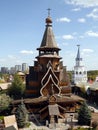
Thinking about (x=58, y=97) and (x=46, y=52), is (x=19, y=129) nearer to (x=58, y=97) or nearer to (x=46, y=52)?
(x=58, y=97)

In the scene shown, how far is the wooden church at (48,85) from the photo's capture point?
1176 inches

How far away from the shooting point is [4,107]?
31.7 m

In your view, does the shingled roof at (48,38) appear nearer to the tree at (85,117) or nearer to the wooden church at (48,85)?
the wooden church at (48,85)

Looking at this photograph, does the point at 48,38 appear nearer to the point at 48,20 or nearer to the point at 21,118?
the point at 48,20

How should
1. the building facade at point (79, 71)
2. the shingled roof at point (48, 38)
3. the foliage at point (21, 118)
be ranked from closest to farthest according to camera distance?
the foliage at point (21, 118) < the shingled roof at point (48, 38) < the building facade at point (79, 71)

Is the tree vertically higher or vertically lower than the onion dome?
lower

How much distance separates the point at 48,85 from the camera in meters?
32.3

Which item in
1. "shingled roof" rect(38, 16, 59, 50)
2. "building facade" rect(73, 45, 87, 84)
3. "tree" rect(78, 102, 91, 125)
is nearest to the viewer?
"tree" rect(78, 102, 91, 125)

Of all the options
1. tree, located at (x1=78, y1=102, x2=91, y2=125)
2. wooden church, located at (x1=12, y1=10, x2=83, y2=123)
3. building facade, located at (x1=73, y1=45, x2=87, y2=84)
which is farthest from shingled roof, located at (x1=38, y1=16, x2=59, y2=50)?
building facade, located at (x1=73, y1=45, x2=87, y2=84)

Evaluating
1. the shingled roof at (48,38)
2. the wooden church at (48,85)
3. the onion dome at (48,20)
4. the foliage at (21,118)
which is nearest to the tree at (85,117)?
the wooden church at (48,85)

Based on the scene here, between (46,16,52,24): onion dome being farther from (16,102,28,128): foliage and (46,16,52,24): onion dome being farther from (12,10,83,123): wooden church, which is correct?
(16,102,28,128): foliage

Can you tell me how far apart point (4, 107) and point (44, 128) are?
7.79 m

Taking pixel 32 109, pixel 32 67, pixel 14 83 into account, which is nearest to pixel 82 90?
pixel 14 83

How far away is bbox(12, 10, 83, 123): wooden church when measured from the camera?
98.0ft
